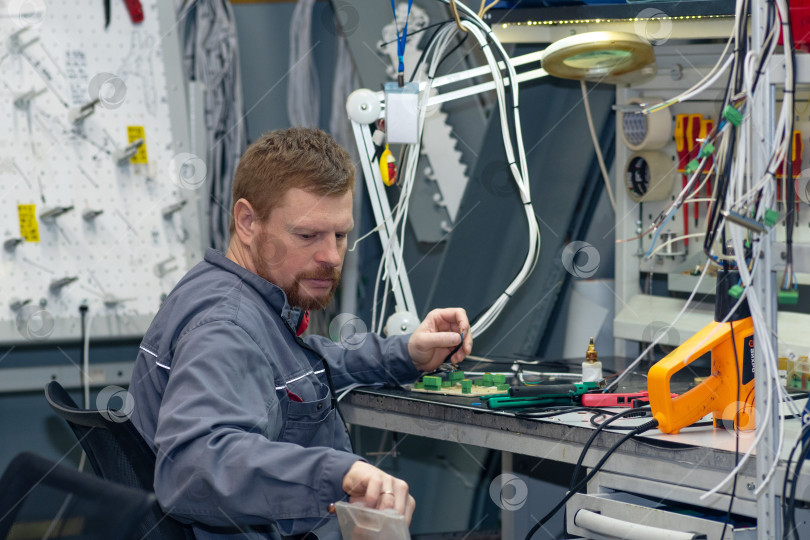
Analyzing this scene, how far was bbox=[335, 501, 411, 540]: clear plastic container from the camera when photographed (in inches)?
38.5

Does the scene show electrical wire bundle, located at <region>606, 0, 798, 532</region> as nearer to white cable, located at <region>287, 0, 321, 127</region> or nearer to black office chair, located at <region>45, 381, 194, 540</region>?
black office chair, located at <region>45, 381, 194, 540</region>

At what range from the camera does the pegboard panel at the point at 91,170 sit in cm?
251

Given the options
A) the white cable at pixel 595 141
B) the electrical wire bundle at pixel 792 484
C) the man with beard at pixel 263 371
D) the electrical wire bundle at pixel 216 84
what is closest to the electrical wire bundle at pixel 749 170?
the electrical wire bundle at pixel 792 484

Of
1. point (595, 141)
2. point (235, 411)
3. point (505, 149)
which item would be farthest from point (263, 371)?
point (595, 141)

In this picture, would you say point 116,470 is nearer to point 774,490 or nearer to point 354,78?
point 774,490

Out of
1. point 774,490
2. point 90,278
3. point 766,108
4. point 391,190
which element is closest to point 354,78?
point 391,190

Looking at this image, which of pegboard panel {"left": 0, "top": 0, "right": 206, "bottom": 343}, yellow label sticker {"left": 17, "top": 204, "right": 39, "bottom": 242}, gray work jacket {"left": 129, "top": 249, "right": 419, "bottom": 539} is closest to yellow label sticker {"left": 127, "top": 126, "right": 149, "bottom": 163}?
pegboard panel {"left": 0, "top": 0, "right": 206, "bottom": 343}

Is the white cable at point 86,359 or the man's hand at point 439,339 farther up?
the man's hand at point 439,339

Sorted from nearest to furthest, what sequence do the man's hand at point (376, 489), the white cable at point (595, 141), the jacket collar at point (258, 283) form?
1. the man's hand at point (376, 489)
2. the jacket collar at point (258, 283)
3. the white cable at point (595, 141)

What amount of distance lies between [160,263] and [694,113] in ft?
4.97

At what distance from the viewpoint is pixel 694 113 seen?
→ 79.0 inches

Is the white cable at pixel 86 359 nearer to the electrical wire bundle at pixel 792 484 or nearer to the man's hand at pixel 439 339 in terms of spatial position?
the man's hand at pixel 439 339

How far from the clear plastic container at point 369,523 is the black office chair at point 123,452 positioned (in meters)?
0.26

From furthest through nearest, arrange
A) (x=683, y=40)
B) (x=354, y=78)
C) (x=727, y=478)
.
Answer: (x=354, y=78) → (x=683, y=40) → (x=727, y=478)
